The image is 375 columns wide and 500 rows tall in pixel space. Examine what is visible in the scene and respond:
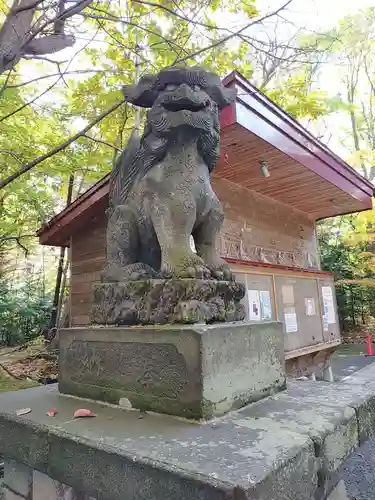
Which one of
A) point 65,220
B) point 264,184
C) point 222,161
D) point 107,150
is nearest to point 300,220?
point 264,184

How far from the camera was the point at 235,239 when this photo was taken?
5.88 meters

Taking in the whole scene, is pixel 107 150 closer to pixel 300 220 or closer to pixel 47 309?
pixel 300 220

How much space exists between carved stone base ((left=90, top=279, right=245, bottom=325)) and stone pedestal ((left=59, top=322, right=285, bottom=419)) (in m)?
0.09

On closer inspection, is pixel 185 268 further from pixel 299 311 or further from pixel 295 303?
pixel 299 311

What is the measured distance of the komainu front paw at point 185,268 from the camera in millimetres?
1856

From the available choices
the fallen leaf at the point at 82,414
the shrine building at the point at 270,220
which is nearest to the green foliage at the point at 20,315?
the shrine building at the point at 270,220

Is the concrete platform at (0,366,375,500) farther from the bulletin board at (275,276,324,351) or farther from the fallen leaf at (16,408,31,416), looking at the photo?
the bulletin board at (275,276,324,351)

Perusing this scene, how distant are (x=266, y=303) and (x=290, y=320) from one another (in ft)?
2.57

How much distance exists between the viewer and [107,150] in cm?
720

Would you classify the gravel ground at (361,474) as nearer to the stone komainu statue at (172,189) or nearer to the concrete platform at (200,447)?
the concrete platform at (200,447)

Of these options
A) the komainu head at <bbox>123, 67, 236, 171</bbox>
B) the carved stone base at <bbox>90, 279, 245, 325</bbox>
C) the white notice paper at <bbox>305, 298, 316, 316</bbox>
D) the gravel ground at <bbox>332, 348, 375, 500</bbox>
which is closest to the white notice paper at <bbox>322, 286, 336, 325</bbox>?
the white notice paper at <bbox>305, 298, 316, 316</bbox>

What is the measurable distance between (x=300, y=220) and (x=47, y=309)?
10.3 meters

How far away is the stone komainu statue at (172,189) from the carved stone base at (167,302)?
0.24ft

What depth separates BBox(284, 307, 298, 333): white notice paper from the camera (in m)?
5.64
